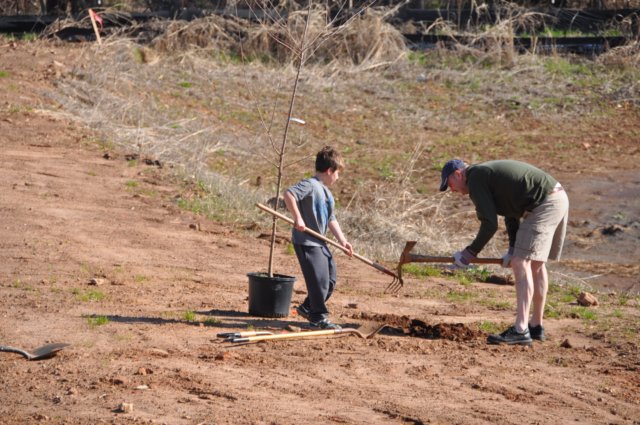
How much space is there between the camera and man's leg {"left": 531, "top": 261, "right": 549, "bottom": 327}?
798cm

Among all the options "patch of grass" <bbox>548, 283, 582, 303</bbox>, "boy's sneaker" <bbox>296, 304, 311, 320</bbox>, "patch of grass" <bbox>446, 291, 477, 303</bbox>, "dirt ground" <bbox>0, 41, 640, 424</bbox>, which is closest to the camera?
"dirt ground" <bbox>0, 41, 640, 424</bbox>

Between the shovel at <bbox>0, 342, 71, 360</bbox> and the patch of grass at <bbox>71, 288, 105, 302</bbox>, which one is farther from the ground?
the shovel at <bbox>0, 342, 71, 360</bbox>

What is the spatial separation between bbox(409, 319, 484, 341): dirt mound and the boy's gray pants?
0.79 metres

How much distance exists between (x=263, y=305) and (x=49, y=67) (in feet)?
43.5

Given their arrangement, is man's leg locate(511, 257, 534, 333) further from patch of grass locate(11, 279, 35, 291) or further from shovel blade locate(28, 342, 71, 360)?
patch of grass locate(11, 279, 35, 291)

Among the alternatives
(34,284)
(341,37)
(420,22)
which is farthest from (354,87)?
(34,284)

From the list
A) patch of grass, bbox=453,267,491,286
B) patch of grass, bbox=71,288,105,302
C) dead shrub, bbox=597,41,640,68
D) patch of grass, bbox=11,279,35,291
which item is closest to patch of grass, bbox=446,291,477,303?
patch of grass, bbox=453,267,491,286

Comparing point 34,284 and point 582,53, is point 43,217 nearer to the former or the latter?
point 34,284

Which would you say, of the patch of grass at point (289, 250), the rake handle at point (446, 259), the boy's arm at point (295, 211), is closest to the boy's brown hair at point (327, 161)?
the boy's arm at point (295, 211)

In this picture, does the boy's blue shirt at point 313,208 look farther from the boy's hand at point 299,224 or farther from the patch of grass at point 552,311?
the patch of grass at point 552,311

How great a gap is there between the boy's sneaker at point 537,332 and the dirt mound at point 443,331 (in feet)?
1.32

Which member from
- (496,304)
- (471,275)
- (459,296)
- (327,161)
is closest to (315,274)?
(327,161)

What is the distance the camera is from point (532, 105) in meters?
21.4

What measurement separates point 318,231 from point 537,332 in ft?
6.40
